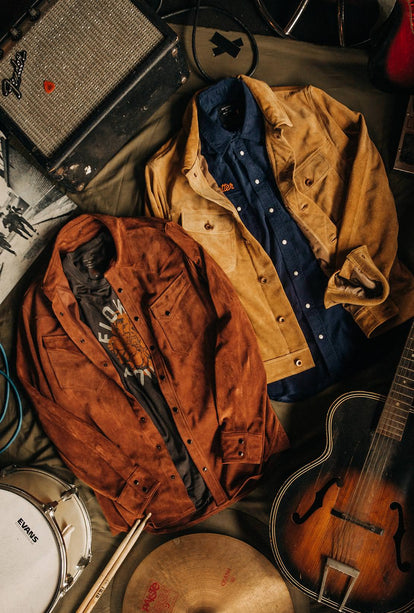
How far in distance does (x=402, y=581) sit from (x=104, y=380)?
1.13 metres

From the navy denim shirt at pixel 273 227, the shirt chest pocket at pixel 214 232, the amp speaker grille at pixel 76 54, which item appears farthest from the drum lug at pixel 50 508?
the amp speaker grille at pixel 76 54

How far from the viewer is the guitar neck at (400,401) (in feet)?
4.78

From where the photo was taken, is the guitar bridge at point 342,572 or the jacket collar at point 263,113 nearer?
the guitar bridge at point 342,572

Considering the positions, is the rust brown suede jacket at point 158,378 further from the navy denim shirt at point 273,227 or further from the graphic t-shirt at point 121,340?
the navy denim shirt at point 273,227

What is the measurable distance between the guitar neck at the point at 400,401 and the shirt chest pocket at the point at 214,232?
656mm

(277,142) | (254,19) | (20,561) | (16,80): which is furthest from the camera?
(254,19)

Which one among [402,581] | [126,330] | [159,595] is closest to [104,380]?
[126,330]

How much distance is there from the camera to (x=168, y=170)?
5.59 ft

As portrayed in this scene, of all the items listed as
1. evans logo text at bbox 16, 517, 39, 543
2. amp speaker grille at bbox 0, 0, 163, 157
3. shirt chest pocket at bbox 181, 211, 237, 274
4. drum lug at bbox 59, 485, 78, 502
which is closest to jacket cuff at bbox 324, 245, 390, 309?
shirt chest pocket at bbox 181, 211, 237, 274

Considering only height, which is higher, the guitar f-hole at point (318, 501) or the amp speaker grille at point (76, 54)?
the amp speaker grille at point (76, 54)

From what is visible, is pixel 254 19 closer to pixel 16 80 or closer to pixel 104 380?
pixel 16 80

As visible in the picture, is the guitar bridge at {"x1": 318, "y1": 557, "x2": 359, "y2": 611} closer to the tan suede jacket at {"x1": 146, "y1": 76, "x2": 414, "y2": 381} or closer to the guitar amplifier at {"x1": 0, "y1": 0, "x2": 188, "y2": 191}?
the tan suede jacket at {"x1": 146, "y1": 76, "x2": 414, "y2": 381}

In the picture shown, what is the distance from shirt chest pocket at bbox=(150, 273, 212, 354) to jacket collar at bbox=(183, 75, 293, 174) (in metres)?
0.41

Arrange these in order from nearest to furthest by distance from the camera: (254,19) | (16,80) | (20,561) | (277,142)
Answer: (20,561)
(16,80)
(277,142)
(254,19)
